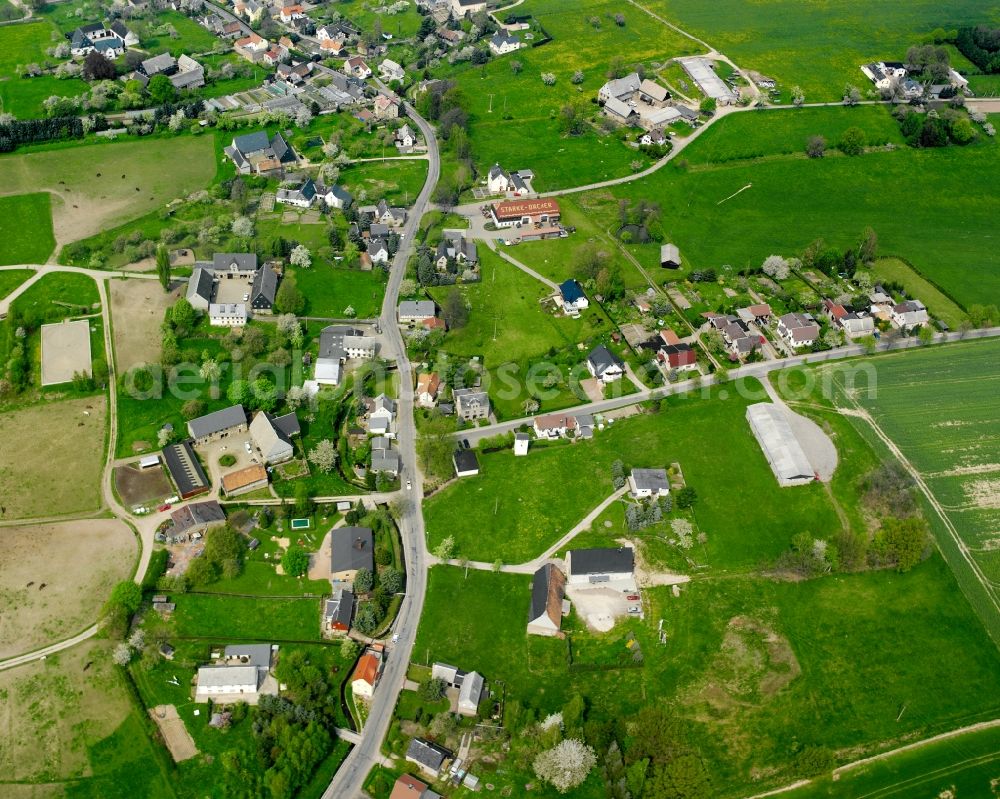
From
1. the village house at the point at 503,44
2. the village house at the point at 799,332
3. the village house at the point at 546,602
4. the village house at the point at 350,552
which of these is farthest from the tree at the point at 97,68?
the village house at the point at 546,602

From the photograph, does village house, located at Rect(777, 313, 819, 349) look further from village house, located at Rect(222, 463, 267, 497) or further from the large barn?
village house, located at Rect(222, 463, 267, 497)

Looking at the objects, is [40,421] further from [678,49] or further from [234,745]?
[678,49]

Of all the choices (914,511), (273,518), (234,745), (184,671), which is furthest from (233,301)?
(914,511)

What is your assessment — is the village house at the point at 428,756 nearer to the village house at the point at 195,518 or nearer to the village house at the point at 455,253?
the village house at the point at 195,518

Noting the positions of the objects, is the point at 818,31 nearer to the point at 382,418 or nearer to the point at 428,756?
the point at 382,418

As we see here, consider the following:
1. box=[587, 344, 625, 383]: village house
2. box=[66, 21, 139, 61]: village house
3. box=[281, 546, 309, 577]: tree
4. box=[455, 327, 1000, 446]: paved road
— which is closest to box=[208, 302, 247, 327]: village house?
box=[455, 327, 1000, 446]: paved road

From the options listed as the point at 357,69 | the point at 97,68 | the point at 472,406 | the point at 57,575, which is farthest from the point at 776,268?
the point at 97,68
